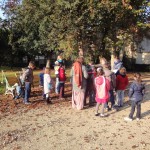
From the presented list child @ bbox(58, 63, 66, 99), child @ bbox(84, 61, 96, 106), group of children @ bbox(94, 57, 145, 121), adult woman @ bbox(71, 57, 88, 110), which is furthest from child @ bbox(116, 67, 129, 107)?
child @ bbox(58, 63, 66, 99)

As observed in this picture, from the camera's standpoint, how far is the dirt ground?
752cm

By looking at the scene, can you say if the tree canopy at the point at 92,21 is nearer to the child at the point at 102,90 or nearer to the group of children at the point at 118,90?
the group of children at the point at 118,90

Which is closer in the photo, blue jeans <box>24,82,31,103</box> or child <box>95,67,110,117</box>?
child <box>95,67,110,117</box>

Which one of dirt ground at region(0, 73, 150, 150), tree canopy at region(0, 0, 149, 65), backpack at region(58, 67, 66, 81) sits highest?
tree canopy at region(0, 0, 149, 65)

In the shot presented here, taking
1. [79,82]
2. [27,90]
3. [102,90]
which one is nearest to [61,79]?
[27,90]

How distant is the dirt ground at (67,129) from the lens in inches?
296

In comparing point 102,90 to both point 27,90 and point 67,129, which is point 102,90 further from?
point 27,90

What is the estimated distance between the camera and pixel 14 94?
14.0 m

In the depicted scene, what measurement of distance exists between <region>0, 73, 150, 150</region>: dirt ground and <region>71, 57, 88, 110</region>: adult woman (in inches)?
14.0

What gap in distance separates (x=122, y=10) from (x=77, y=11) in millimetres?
2426

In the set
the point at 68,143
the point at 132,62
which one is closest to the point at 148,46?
the point at 132,62

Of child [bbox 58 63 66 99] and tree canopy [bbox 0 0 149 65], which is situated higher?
tree canopy [bbox 0 0 149 65]

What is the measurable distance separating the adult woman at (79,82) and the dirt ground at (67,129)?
36cm

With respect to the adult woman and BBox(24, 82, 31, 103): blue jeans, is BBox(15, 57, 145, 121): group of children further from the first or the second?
BBox(24, 82, 31, 103): blue jeans
